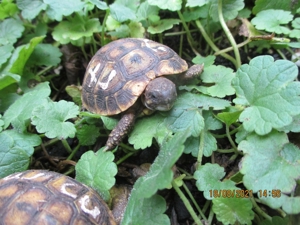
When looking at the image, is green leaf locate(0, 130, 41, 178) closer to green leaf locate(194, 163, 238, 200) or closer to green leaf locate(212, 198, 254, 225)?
green leaf locate(194, 163, 238, 200)

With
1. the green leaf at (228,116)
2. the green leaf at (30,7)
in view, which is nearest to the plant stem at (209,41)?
the green leaf at (228,116)

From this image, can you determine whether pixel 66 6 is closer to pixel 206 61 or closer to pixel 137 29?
pixel 137 29

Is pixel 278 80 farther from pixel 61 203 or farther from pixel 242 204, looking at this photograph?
pixel 61 203

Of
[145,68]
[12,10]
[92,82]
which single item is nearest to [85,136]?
[92,82]

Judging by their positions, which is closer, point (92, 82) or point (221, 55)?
point (92, 82)

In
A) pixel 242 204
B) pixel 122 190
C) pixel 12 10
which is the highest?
pixel 12 10
